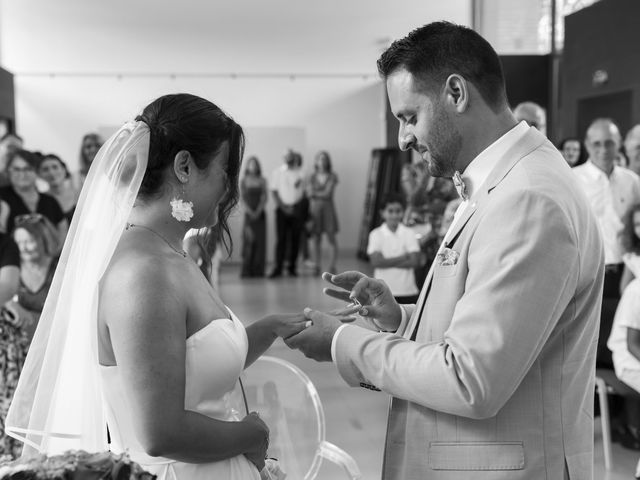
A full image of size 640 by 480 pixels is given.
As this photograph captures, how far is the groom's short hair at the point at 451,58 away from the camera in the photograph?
4.64 feet

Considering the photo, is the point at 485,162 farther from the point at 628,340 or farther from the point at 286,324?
the point at 628,340

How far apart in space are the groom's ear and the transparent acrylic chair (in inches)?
44.8

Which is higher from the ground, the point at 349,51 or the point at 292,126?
the point at 349,51

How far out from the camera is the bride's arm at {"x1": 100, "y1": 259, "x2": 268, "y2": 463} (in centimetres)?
136

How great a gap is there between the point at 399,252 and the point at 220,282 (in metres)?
5.72

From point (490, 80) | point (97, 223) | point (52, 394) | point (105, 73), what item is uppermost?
point (105, 73)

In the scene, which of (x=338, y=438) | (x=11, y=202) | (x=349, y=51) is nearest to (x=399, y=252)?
(x=338, y=438)

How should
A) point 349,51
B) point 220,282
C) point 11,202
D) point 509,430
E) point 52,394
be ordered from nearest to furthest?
point 509,430 < point 52,394 < point 11,202 < point 220,282 < point 349,51

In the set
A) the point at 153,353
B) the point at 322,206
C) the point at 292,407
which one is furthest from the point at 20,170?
the point at 322,206

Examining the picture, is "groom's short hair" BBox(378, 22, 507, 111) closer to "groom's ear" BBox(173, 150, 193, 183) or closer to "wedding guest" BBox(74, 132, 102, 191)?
"groom's ear" BBox(173, 150, 193, 183)

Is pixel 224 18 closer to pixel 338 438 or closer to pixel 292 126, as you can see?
pixel 292 126

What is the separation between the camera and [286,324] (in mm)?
1814

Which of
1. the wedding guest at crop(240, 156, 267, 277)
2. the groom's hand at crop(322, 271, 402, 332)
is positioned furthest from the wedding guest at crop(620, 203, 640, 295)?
the wedding guest at crop(240, 156, 267, 277)

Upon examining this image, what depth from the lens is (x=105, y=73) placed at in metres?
13.7
